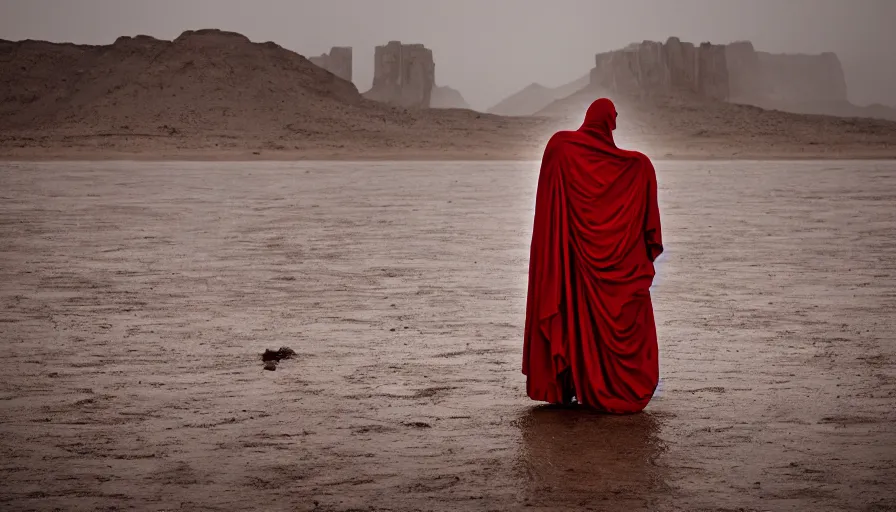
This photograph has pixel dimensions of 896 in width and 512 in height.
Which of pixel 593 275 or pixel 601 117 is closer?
pixel 593 275

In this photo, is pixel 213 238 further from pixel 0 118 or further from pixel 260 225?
pixel 0 118

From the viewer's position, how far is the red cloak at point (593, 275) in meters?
5.90

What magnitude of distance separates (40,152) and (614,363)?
5558 centimetres

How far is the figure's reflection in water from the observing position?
4602 mm

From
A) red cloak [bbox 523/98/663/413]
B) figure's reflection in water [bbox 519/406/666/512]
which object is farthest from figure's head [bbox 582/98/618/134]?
figure's reflection in water [bbox 519/406/666/512]

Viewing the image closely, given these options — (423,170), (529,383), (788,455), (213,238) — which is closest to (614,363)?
(529,383)

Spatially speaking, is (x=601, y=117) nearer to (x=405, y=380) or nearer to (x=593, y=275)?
(x=593, y=275)

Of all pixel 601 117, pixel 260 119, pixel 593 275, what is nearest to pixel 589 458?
pixel 593 275

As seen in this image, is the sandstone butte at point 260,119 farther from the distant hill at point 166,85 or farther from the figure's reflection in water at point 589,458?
the figure's reflection in water at point 589,458

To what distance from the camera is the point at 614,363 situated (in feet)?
19.4

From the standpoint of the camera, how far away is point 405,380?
670cm

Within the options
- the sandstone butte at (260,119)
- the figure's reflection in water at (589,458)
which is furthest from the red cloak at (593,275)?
the sandstone butte at (260,119)

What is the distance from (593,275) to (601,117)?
875 mm

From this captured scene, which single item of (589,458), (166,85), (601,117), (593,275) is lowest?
(589,458)
